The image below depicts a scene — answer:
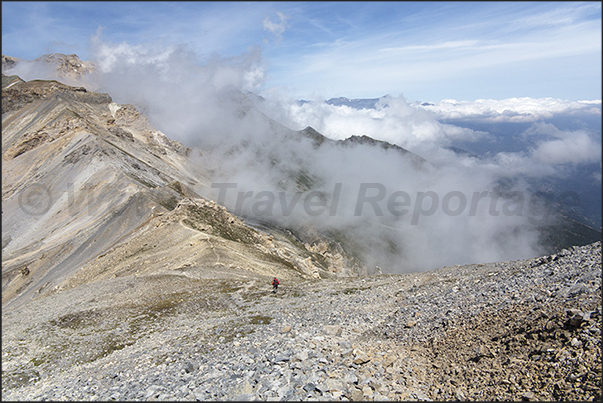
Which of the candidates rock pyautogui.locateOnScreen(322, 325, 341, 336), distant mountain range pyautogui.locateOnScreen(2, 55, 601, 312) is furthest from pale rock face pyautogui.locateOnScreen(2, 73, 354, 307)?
rock pyautogui.locateOnScreen(322, 325, 341, 336)

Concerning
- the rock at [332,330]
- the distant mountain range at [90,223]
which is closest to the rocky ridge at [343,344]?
the rock at [332,330]

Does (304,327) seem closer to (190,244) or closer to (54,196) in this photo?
(190,244)

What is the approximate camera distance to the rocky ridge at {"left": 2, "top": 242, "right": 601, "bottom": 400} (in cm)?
1598

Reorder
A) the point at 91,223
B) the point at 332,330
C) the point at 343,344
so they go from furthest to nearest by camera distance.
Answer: the point at 91,223
the point at 332,330
the point at 343,344

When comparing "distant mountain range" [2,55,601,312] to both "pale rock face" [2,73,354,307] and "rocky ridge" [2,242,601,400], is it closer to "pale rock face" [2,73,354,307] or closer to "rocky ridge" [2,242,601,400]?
"pale rock face" [2,73,354,307]

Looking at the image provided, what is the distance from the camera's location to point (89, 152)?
3861 inches

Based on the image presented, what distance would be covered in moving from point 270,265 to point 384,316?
34295 millimetres

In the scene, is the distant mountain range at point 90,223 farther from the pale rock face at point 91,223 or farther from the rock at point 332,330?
the rock at point 332,330

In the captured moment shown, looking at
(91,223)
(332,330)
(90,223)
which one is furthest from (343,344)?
(90,223)

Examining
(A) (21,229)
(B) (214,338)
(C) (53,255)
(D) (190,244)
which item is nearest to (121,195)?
(C) (53,255)

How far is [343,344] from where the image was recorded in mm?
21328

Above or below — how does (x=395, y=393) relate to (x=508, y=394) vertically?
below

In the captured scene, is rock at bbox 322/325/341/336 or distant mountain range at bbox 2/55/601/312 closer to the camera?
rock at bbox 322/325/341/336

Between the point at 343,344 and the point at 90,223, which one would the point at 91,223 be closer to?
the point at 90,223
